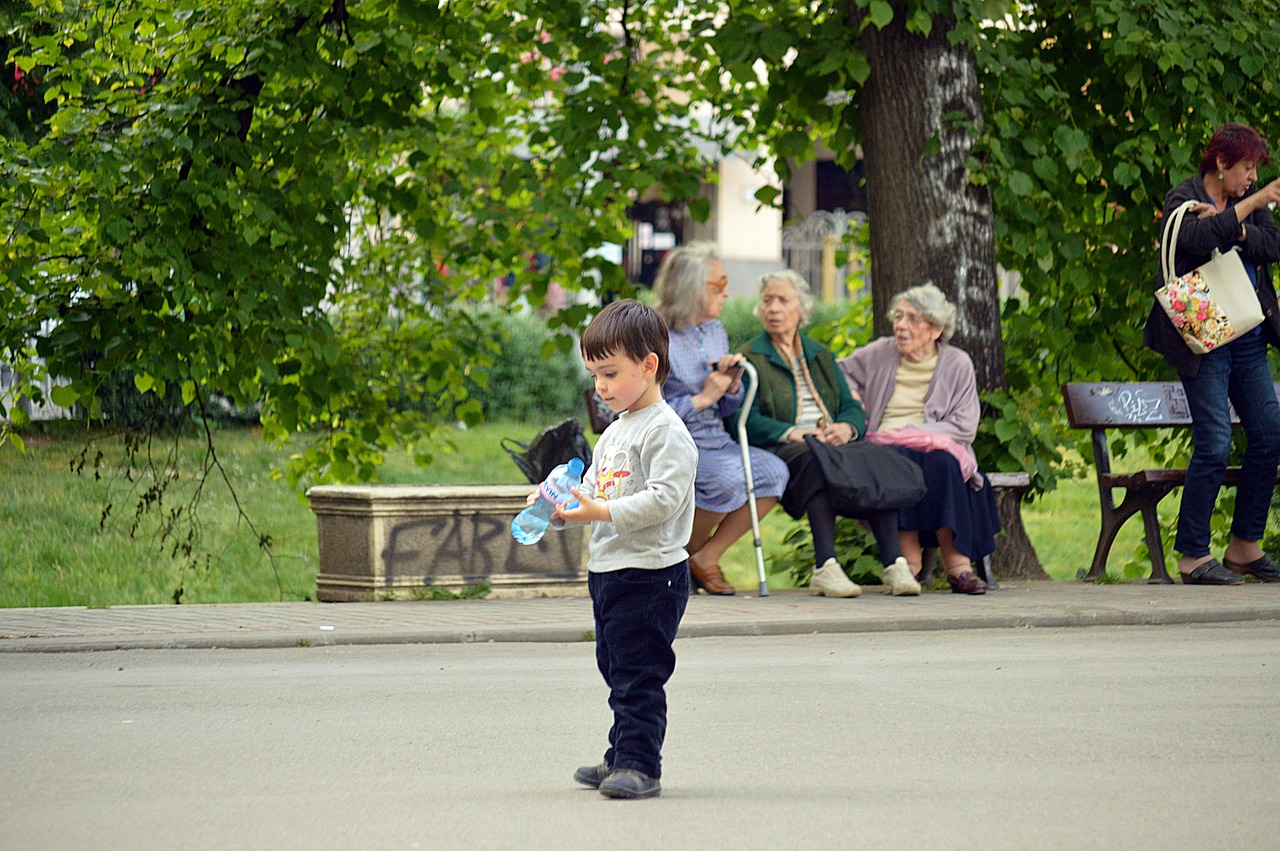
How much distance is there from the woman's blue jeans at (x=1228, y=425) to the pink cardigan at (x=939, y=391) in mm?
1251

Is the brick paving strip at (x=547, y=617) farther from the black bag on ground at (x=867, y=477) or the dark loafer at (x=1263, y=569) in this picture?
the black bag on ground at (x=867, y=477)

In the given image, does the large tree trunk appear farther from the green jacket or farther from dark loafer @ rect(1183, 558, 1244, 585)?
dark loafer @ rect(1183, 558, 1244, 585)

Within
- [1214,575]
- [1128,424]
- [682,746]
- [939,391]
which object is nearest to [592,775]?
[682,746]

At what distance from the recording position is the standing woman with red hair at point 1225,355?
9922 mm

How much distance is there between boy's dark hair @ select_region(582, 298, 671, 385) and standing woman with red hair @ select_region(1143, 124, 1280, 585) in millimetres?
5823

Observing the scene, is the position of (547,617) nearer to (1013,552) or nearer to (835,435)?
(835,435)

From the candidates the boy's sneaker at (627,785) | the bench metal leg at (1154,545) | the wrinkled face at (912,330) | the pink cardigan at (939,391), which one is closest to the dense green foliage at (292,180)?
the pink cardigan at (939,391)

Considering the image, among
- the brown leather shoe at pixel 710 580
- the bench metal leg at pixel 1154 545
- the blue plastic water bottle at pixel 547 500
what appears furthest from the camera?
the bench metal leg at pixel 1154 545

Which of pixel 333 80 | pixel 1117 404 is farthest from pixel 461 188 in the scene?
pixel 1117 404

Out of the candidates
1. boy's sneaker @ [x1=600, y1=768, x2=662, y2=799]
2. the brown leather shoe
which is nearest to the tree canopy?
the brown leather shoe

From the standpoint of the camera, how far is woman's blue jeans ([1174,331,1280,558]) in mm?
10133

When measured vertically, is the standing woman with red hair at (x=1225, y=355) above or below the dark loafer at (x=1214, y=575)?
above

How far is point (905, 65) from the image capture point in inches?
440

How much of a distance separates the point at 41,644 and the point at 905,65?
20.6ft
